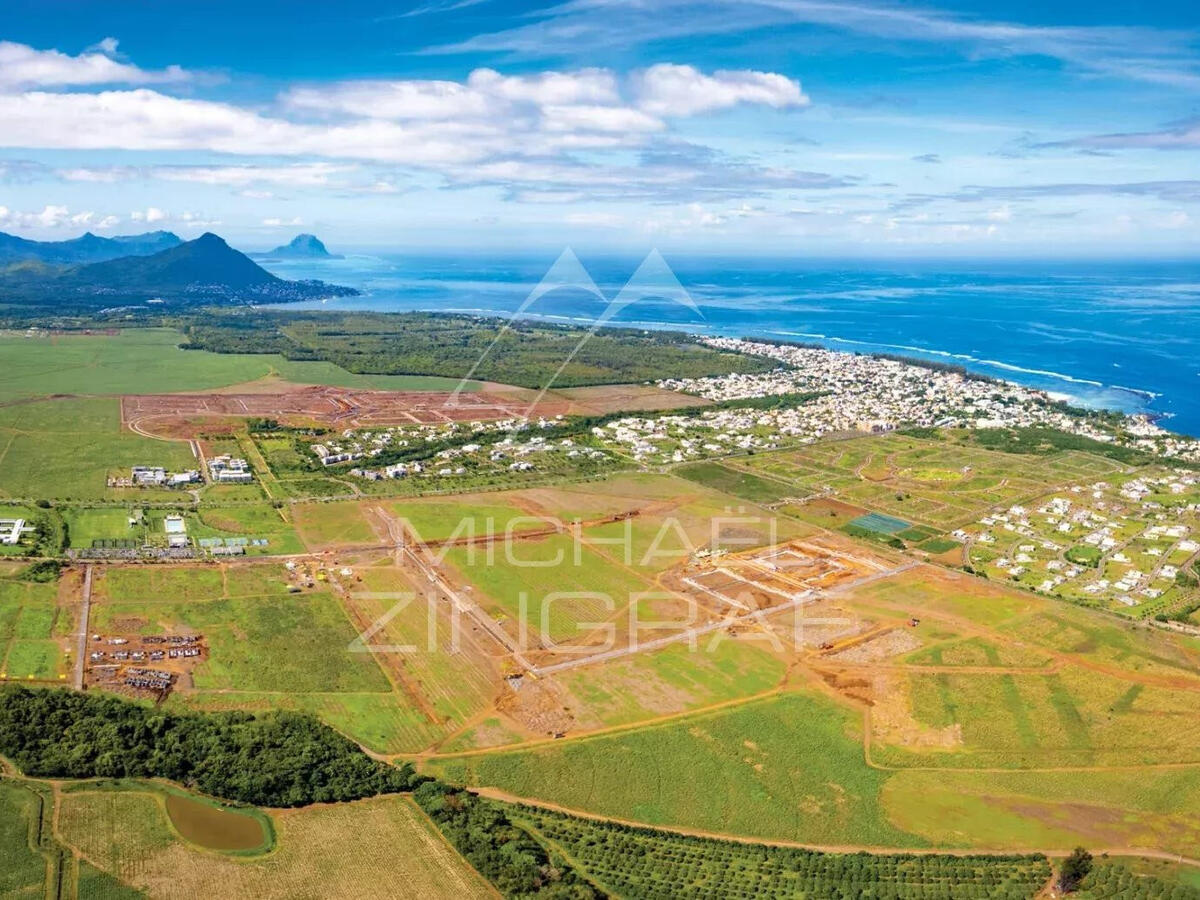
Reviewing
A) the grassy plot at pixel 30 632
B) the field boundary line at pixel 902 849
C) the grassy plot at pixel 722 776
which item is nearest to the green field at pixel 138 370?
the grassy plot at pixel 30 632

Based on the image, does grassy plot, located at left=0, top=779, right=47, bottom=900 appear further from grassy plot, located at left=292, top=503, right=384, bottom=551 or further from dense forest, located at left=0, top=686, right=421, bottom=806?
grassy plot, located at left=292, top=503, right=384, bottom=551

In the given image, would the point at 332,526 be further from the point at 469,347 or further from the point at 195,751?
the point at 469,347

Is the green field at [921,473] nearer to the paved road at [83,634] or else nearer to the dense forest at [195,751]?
the dense forest at [195,751]

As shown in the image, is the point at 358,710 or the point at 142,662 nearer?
the point at 358,710

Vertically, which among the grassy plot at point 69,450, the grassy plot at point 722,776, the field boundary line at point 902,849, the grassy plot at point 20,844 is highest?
the grassy plot at point 69,450

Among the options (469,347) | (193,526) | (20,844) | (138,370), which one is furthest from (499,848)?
(469,347)

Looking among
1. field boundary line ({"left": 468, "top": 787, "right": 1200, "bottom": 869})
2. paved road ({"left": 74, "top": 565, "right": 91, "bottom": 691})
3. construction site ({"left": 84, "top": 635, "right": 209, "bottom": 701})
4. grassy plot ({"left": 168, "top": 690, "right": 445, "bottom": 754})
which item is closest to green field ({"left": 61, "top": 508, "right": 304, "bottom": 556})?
paved road ({"left": 74, "top": 565, "right": 91, "bottom": 691})
